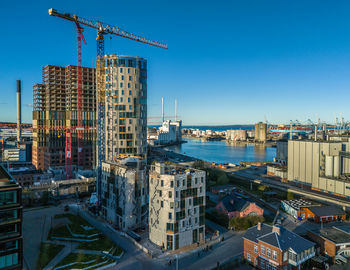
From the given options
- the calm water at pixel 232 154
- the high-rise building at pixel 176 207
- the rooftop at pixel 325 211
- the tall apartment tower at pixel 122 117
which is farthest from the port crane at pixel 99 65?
the calm water at pixel 232 154

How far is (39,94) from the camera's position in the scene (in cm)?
8156

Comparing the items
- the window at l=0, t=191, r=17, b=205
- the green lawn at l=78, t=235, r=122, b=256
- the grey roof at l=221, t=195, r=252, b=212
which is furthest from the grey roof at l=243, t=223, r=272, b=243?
the window at l=0, t=191, r=17, b=205

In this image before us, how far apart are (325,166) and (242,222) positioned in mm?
27244

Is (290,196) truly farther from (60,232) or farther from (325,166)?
(60,232)

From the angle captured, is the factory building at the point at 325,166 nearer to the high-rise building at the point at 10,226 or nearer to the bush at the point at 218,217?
the bush at the point at 218,217

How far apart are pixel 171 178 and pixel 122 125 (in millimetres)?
17007

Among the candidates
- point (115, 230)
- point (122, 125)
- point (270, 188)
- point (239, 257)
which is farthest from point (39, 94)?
point (239, 257)

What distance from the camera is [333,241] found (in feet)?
86.8

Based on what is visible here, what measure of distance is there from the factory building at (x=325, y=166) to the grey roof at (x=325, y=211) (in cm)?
1115

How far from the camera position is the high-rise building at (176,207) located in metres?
27.8

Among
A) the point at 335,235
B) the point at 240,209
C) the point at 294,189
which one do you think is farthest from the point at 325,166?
the point at 335,235

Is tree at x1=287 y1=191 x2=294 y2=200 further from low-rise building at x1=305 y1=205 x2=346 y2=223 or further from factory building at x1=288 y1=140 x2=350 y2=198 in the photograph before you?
low-rise building at x1=305 y1=205 x2=346 y2=223

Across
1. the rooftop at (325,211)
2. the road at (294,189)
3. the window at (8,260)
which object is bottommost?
the road at (294,189)

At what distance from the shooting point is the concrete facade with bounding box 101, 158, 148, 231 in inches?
1319
